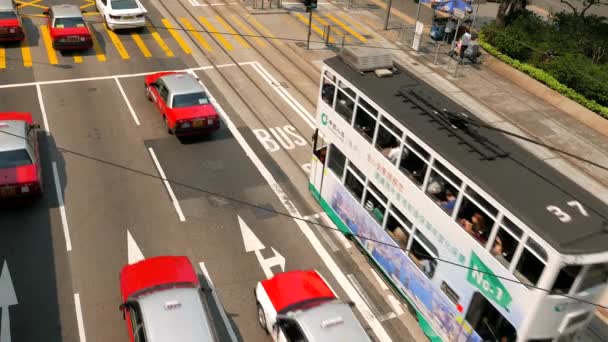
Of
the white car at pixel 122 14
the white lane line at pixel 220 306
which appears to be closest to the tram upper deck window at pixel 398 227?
the white lane line at pixel 220 306

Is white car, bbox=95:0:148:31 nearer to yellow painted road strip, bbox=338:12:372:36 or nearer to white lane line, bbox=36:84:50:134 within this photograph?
white lane line, bbox=36:84:50:134

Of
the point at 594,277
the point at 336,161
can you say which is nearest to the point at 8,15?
the point at 336,161

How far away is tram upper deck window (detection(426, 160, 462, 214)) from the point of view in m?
10.2

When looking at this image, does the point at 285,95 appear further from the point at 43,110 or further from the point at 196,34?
the point at 43,110

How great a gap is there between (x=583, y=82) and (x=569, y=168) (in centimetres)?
593

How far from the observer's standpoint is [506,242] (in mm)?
9258

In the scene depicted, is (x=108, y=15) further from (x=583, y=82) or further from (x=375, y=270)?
(x=583, y=82)

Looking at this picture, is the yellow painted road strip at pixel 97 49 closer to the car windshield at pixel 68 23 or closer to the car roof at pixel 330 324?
the car windshield at pixel 68 23

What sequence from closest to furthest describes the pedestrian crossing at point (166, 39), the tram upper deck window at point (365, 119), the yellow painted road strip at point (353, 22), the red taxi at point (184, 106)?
the tram upper deck window at point (365, 119) → the red taxi at point (184, 106) → the pedestrian crossing at point (166, 39) → the yellow painted road strip at point (353, 22)

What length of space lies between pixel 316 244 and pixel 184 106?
7.31 m

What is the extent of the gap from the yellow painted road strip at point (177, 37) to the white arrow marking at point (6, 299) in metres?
15.8

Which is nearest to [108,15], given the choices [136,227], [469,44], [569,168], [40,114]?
[40,114]

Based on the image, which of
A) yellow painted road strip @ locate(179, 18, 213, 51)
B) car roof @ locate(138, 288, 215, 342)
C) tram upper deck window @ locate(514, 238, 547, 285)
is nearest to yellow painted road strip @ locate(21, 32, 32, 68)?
yellow painted road strip @ locate(179, 18, 213, 51)

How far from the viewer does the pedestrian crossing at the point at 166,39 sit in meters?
24.4
